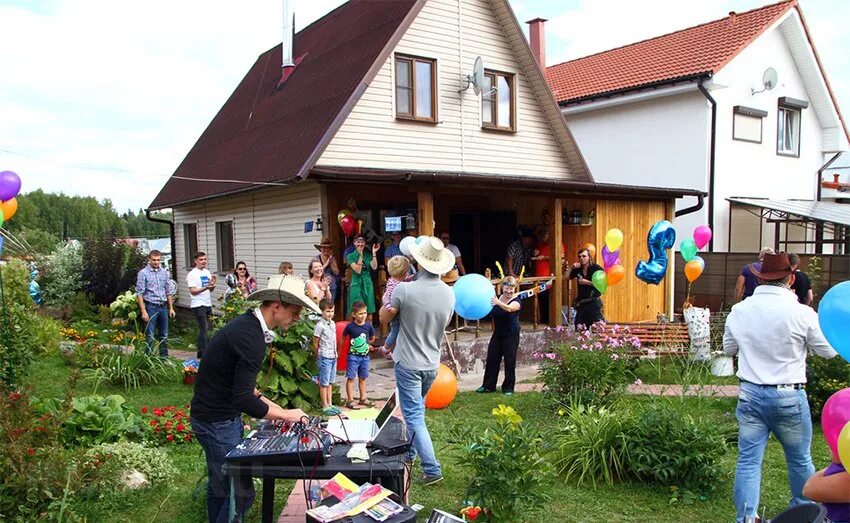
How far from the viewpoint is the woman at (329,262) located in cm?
984

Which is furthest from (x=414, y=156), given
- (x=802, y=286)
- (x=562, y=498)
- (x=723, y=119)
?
(x=723, y=119)

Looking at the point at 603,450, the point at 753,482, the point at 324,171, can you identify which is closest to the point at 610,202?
the point at 324,171

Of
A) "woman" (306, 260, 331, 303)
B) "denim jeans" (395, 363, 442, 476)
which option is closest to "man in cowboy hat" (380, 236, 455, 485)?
"denim jeans" (395, 363, 442, 476)

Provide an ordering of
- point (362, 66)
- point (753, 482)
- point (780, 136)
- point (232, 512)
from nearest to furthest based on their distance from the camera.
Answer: point (232, 512) → point (753, 482) → point (362, 66) → point (780, 136)

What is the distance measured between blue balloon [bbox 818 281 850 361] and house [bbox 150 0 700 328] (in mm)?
6160

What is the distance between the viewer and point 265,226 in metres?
12.2

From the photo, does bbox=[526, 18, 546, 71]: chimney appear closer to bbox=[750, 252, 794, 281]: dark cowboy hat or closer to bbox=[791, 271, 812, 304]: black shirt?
bbox=[791, 271, 812, 304]: black shirt

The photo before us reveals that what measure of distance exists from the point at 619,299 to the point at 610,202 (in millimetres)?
1936

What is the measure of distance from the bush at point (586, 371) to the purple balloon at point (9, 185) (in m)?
6.74

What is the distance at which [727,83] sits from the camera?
624 inches

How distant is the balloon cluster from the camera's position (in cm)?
911

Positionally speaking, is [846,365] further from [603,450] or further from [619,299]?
[619,299]

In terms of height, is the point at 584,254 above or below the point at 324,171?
below

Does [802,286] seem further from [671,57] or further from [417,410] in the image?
[671,57]
